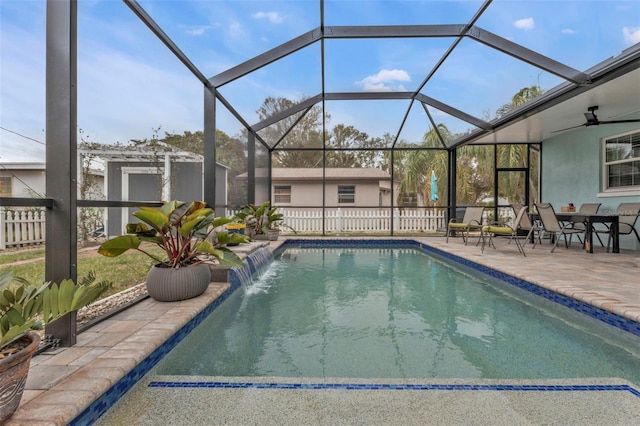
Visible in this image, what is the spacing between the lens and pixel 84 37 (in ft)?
11.7

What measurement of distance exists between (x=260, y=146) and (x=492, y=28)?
234 inches

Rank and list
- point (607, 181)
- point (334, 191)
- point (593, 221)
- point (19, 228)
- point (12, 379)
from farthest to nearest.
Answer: point (334, 191) → point (607, 181) → point (593, 221) → point (19, 228) → point (12, 379)

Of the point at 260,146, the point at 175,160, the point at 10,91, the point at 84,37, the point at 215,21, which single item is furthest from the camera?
the point at 260,146

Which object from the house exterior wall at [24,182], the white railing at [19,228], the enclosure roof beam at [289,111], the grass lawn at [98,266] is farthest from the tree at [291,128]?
the house exterior wall at [24,182]

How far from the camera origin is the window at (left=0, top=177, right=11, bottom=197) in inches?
90.9

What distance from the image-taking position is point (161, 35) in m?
3.63

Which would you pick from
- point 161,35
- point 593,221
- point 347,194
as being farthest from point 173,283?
point 347,194

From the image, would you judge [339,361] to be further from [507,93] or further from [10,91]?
[507,93]

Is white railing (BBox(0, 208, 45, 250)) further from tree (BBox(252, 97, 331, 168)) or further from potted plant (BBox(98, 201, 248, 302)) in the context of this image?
tree (BBox(252, 97, 331, 168))

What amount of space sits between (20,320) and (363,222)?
10512 millimetres

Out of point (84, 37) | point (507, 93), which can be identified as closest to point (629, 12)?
point (507, 93)

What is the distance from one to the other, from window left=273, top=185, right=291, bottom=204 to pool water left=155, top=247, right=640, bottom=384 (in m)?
9.32

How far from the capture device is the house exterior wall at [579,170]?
6.66 metres

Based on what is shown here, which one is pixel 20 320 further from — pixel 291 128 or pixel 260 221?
pixel 291 128
